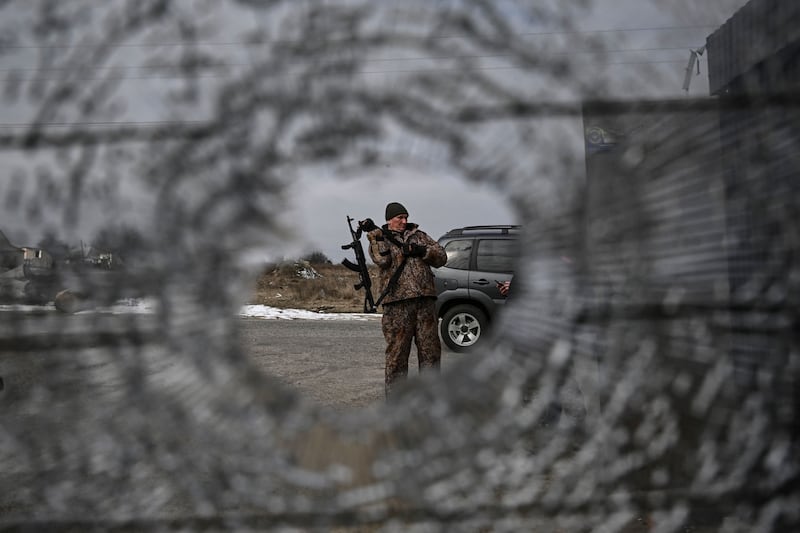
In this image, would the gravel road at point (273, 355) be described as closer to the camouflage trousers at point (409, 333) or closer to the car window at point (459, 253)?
the camouflage trousers at point (409, 333)

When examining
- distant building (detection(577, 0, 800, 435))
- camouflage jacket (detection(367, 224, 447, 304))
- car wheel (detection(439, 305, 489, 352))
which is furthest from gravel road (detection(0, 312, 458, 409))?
distant building (detection(577, 0, 800, 435))

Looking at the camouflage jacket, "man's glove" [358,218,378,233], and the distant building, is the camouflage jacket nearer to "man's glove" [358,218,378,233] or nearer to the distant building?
"man's glove" [358,218,378,233]

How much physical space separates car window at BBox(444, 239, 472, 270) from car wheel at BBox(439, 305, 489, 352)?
13.9 inches

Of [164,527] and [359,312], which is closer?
[164,527]

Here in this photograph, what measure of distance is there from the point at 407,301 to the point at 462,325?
7.82ft

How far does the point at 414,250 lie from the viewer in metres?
2.35

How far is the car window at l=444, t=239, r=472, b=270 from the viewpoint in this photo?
478cm

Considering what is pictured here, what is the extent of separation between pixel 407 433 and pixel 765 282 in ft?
1.59

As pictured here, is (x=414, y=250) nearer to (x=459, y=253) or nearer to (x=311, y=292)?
(x=459, y=253)

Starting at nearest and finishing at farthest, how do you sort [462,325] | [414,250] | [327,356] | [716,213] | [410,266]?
[716,213] → [414,250] → [410,266] → [462,325] → [327,356]

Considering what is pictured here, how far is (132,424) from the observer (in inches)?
29.8

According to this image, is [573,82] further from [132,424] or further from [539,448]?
[132,424]

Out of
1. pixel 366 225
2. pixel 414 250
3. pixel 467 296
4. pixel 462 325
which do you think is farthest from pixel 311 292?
pixel 366 225

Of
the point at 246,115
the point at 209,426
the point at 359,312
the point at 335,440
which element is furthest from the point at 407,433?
the point at 359,312
